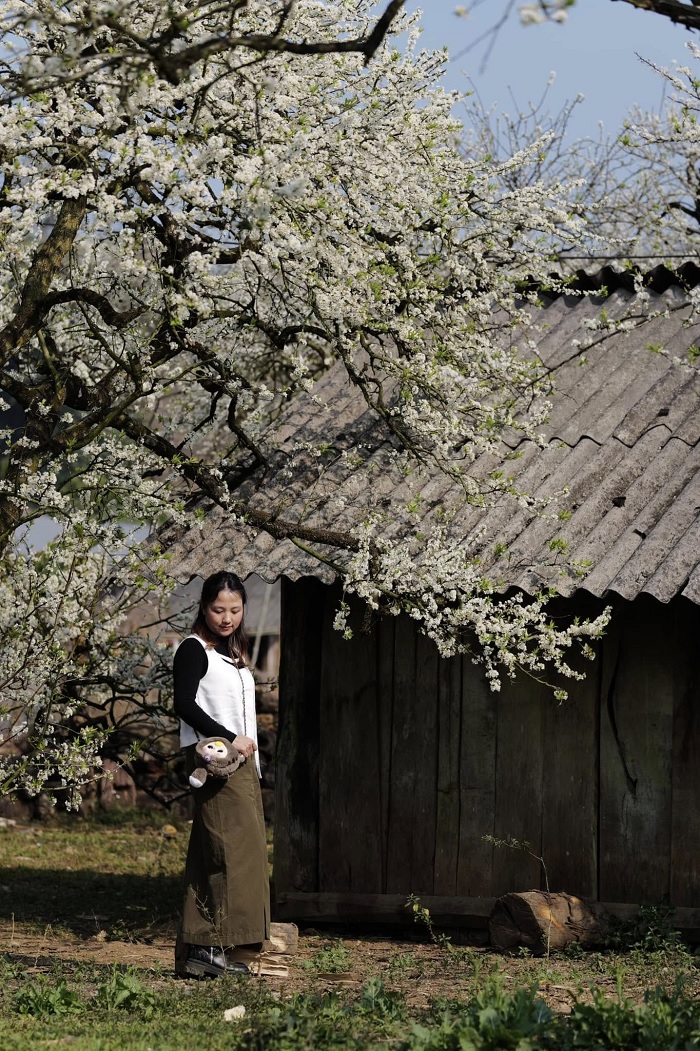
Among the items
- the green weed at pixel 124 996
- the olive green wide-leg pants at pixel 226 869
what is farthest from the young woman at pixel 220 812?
the green weed at pixel 124 996

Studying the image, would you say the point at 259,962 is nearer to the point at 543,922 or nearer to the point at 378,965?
the point at 378,965

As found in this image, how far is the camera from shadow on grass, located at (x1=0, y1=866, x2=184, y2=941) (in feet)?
26.9

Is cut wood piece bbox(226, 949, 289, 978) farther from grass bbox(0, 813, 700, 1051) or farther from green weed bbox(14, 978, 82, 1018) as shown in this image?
green weed bbox(14, 978, 82, 1018)

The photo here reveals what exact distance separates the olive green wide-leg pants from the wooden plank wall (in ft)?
4.57

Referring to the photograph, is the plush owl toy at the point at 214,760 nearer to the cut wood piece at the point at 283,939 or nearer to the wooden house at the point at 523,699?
the cut wood piece at the point at 283,939

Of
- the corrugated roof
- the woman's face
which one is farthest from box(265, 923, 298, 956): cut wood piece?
the corrugated roof

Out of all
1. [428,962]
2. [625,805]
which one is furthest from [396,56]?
[428,962]

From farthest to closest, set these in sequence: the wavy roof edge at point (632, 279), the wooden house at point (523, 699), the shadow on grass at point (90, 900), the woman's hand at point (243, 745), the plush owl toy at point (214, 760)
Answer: the wavy roof edge at point (632, 279) < the shadow on grass at point (90, 900) < the wooden house at point (523, 699) < the woman's hand at point (243, 745) < the plush owl toy at point (214, 760)

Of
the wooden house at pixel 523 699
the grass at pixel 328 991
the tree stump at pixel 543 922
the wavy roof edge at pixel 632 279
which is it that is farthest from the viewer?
the wavy roof edge at pixel 632 279

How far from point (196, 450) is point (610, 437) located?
8.67 m

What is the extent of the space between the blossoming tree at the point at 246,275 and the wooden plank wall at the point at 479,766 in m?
0.42

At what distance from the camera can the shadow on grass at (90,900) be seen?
8188mm

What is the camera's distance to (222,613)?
6.18 meters

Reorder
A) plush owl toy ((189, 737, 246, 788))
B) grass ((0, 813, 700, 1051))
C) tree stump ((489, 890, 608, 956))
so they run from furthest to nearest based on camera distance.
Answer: tree stump ((489, 890, 608, 956)) < plush owl toy ((189, 737, 246, 788)) < grass ((0, 813, 700, 1051))
